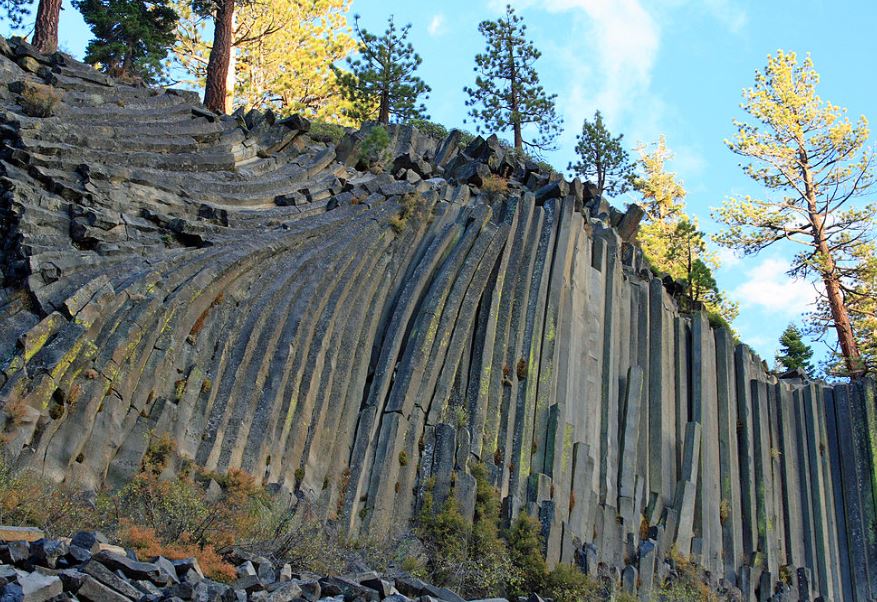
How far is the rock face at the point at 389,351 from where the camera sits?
631 inches

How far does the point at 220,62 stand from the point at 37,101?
8724 mm

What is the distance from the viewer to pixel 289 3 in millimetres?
39062

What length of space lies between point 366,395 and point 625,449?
19.5ft

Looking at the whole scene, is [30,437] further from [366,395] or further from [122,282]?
[366,395]

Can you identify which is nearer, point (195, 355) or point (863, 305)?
point (195, 355)

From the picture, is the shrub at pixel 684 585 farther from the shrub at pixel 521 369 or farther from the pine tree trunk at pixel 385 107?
the pine tree trunk at pixel 385 107

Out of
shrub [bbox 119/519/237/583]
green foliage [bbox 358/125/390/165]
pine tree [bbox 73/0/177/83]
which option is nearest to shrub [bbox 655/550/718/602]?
shrub [bbox 119/519/237/583]

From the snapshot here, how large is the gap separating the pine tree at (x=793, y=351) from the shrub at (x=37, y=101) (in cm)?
2596

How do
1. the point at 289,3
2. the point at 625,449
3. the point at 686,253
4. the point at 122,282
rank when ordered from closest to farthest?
the point at 122,282
the point at 625,449
the point at 686,253
the point at 289,3

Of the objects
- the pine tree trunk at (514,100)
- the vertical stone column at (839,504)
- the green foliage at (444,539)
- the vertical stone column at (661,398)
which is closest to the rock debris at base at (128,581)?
the green foliage at (444,539)

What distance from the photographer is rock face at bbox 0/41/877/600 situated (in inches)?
631

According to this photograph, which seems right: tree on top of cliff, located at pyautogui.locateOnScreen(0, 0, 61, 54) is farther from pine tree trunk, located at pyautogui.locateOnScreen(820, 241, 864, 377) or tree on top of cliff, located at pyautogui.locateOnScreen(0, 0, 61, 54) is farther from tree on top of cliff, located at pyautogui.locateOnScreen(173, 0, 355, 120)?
pine tree trunk, located at pyautogui.locateOnScreen(820, 241, 864, 377)

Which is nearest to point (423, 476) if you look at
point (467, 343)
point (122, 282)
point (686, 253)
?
point (467, 343)

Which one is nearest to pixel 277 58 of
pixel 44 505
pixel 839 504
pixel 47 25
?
pixel 47 25
